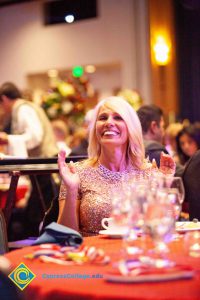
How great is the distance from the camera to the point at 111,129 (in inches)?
123

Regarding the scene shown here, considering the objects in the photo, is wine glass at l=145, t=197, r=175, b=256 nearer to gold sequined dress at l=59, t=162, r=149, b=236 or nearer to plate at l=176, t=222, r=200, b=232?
plate at l=176, t=222, r=200, b=232

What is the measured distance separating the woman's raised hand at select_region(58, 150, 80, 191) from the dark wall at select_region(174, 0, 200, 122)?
8002 mm

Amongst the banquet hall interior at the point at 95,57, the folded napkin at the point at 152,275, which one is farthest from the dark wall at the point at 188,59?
the folded napkin at the point at 152,275

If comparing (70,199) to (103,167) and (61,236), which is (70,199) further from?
(61,236)

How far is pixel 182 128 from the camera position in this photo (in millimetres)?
6680

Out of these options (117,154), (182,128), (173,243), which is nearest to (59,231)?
(173,243)

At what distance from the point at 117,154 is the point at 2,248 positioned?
3.02 ft

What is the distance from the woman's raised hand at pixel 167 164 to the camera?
292 centimetres

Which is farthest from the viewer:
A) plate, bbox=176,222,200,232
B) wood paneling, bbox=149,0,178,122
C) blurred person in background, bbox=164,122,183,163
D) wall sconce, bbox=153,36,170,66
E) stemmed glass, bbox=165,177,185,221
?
wood paneling, bbox=149,0,178,122

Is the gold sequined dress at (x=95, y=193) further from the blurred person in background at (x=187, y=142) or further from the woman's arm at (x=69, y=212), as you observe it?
the blurred person in background at (x=187, y=142)

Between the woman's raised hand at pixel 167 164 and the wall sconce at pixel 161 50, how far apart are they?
25.0 feet

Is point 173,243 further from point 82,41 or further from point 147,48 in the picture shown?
point 82,41

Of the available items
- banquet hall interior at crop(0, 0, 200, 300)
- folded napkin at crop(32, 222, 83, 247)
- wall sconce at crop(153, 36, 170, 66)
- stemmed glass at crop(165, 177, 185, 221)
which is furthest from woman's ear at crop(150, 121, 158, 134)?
wall sconce at crop(153, 36, 170, 66)

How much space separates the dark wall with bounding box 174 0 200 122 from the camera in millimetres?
10594
